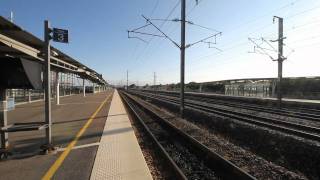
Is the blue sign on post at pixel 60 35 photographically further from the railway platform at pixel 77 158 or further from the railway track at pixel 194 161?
the railway track at pixel 194 161

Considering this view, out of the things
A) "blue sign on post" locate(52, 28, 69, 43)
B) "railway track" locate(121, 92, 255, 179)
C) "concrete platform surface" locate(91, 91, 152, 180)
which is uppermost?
"blue sign on post" locate(52, 28, 69, 43)

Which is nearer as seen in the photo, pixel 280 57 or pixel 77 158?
pixel 77 158

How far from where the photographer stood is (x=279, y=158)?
10.4 metres

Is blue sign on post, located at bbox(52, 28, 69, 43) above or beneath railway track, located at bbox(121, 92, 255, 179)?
above

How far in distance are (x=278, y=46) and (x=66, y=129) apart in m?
24.9

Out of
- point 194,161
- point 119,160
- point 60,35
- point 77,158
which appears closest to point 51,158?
point 77,158

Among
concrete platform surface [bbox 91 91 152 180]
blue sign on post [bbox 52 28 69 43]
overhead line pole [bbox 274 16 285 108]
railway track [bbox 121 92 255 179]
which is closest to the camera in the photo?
concrete platform surface [bbox 91 91 152 180]

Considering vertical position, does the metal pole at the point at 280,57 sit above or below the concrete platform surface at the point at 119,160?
above

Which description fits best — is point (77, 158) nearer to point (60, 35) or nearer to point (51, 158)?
point (51, 158)

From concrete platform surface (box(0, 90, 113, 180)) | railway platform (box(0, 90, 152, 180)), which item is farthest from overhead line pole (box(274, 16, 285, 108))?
concrete platform surface (box(0, 90, 113, 180))

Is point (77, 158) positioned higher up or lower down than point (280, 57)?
lower down

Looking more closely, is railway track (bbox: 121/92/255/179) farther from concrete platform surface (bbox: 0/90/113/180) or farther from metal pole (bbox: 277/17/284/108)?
metal pole (bbox: 277/17/284/108)

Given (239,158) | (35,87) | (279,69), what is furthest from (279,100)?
(35,87)

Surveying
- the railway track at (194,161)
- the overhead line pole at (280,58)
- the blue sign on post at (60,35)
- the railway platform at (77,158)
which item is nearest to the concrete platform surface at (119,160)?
the railway platform at (77,158)
